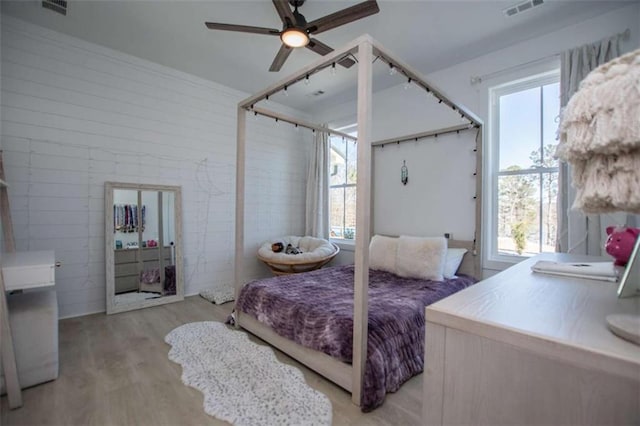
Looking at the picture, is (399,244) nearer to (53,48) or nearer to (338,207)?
(338,207)

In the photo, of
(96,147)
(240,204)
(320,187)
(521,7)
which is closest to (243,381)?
(240,204)

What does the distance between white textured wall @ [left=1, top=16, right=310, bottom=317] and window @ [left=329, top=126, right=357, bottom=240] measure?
4.69 feet

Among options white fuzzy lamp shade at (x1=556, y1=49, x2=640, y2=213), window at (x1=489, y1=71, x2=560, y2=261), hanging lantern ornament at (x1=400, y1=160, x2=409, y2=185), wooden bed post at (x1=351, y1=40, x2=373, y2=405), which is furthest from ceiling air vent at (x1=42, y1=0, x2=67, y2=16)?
window at (x1=489, y1=71, x2=560, y2=261)

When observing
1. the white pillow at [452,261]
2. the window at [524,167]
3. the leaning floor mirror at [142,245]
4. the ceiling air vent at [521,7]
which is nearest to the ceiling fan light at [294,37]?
the ceiling air vent at [521,7]

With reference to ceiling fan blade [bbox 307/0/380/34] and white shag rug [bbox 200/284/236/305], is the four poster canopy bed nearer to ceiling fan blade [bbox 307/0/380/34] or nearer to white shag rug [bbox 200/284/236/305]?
ceiling fan blade [bbox 307/0/380/34]

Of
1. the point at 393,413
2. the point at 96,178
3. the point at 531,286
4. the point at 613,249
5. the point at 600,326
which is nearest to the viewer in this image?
the point at 600,326

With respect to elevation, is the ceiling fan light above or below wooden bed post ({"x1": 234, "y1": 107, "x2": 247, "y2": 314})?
above

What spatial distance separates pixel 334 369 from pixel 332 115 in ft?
13.2

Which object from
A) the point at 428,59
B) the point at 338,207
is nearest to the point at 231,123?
the point at 338,207

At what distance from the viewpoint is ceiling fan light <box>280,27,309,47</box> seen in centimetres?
213

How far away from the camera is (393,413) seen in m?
1.65

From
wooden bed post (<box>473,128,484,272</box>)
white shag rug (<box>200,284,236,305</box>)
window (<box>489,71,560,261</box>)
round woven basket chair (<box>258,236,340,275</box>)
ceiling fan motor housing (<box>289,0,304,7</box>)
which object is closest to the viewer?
ceiling fan motor housing (<box>289,0,304,7</box>)

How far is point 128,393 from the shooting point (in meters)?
1.79

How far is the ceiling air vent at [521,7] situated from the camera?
7.77ft
